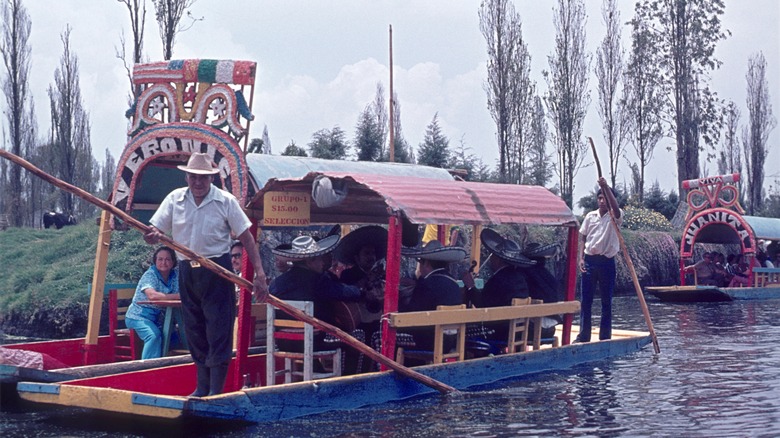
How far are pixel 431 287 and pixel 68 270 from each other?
13.5 m

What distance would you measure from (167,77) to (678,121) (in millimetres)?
30045

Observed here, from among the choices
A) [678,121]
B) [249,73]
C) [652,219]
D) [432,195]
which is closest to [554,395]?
[432,195]

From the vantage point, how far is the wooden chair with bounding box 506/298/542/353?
963 cm

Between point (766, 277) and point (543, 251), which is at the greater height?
point (543, 251)

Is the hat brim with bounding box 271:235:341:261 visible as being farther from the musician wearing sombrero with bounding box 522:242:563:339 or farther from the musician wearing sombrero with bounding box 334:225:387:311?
the musician wearing sombrero with bounding box 522:242:563:339

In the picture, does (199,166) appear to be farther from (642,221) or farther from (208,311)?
(642,221)

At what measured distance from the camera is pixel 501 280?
9719 mm

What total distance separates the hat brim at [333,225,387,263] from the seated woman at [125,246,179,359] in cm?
175

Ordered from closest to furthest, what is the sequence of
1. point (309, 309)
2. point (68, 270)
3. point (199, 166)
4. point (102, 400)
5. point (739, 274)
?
point (102, 400), point (199, 166), point (309, 309), point (68, 270), point (739, 274)

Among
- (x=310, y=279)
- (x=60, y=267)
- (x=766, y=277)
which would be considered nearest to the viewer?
(x=310, y=279)

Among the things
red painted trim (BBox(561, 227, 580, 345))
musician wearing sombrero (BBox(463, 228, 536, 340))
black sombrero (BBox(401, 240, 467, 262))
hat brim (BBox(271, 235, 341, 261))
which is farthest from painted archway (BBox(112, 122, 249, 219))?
red painted trim (BBox(561, 227, 580, 345))

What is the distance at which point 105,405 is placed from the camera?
6961mm

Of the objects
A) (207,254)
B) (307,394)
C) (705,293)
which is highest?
(207,254)

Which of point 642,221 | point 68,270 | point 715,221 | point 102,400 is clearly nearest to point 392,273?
point 102,400
